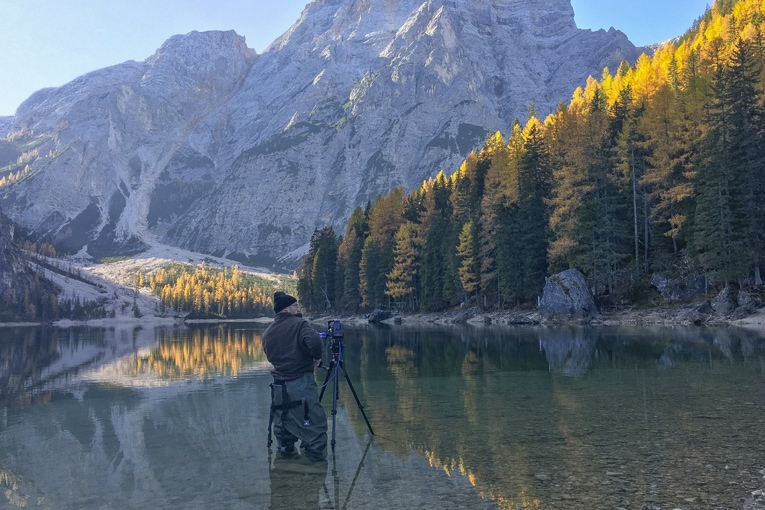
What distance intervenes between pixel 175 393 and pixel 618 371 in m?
13.3

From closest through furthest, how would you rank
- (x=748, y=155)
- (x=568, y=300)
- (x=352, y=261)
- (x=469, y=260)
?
(x=748, y=155) < (x=568, y=300) < (x=469, y=260) < (x=352, y=261)

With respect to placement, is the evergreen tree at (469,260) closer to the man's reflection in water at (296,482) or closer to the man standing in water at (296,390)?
the man standing in water at (296,390)

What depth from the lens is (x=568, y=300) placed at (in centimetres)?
4284

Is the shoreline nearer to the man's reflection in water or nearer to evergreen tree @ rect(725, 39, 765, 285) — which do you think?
evergreen tree @ rect(725, 39, 765, 285)

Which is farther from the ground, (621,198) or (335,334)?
(621,198)

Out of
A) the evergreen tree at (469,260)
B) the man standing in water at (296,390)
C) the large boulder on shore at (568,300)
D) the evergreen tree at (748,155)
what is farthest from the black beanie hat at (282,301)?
the evergreen tree at (469,260)

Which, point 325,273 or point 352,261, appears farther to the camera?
A: point 325,273

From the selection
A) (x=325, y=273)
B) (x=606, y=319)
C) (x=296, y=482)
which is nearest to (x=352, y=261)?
(x=325, y=273)

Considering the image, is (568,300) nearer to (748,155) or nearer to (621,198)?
(621,198)

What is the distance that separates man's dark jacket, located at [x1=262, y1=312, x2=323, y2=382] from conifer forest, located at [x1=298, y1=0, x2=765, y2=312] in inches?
1385

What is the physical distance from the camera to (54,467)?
766cm

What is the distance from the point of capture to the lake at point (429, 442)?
5957mm

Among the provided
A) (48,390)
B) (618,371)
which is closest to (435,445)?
(618,371)

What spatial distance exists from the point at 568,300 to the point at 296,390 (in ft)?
127
